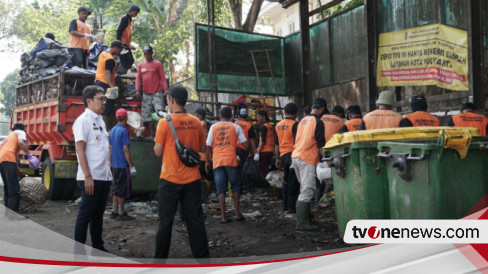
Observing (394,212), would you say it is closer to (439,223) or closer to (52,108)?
(439,223)

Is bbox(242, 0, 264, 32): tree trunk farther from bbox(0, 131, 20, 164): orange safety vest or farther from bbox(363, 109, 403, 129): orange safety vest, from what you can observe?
bbox(363, 109, 403, 129): orange safety vest

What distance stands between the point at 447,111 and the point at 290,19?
21011 millimetres

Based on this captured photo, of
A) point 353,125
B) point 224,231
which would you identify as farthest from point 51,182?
point 353,125

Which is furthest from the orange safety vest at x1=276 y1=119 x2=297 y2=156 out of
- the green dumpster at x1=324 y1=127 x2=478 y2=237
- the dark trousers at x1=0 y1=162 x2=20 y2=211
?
the dark trousers at x1=0 y1=162 x2=20 y2=211

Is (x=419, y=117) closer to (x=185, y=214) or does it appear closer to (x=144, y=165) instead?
(x=185, y=214)

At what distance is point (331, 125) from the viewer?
23.0 ft

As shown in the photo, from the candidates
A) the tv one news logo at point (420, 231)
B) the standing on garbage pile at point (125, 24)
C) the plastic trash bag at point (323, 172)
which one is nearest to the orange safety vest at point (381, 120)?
the plastic trash bag at point (323, 172)

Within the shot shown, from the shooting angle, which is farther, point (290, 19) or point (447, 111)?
point (290, 19)

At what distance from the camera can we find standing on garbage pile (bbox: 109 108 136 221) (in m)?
6.73

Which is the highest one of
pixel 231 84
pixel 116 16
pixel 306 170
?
pixel 116 16

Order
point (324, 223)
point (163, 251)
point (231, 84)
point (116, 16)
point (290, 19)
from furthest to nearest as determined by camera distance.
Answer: point (290, 19), point (116, 16), point (231, 84), point (324, 223), point (163, 251)

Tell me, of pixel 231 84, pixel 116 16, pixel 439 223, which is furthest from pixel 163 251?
pixel 116 16

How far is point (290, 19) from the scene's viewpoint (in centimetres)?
2731

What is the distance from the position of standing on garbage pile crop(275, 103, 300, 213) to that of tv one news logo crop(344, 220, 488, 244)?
128 inches
